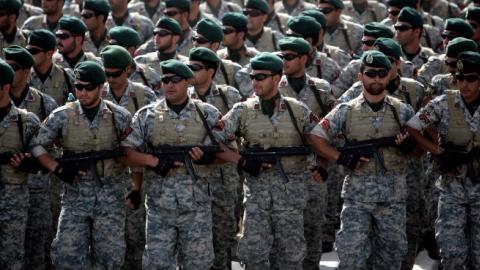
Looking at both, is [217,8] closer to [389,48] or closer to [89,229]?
[389,48]

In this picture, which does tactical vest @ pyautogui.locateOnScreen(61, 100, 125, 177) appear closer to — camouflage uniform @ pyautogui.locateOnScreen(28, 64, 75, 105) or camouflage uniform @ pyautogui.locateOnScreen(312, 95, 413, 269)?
camouflage uniform @ pyautogui.locateOnScreen(28, 64, 75, 105)

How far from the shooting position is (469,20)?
523 inches

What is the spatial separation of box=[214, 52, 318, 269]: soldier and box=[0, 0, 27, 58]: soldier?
4.20 metres

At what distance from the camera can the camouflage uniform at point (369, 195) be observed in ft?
30.7

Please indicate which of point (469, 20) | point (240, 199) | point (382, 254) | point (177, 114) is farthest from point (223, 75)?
point (469, 20)

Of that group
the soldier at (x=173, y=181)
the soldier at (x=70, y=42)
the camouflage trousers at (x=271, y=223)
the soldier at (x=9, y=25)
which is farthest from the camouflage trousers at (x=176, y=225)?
the soldier at (x=9, y=25)

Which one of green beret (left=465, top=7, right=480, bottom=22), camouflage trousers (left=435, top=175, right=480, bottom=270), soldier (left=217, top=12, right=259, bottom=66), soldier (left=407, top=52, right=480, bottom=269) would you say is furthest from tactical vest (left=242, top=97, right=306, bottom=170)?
green beret (left=465, top=7, right=480, bottom=22)

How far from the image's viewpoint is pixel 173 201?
358 inches

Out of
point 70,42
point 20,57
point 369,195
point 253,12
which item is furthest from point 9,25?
point 369,195

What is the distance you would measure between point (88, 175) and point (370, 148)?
104 inches

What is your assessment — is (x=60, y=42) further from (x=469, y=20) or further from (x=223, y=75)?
(x=469, y=20)

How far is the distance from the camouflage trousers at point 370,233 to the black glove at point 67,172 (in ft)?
8.37

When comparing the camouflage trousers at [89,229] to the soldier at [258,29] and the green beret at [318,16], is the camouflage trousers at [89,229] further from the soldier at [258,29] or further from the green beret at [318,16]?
the soldier at [258,29]

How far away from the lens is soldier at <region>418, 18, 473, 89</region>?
38.1 ft
